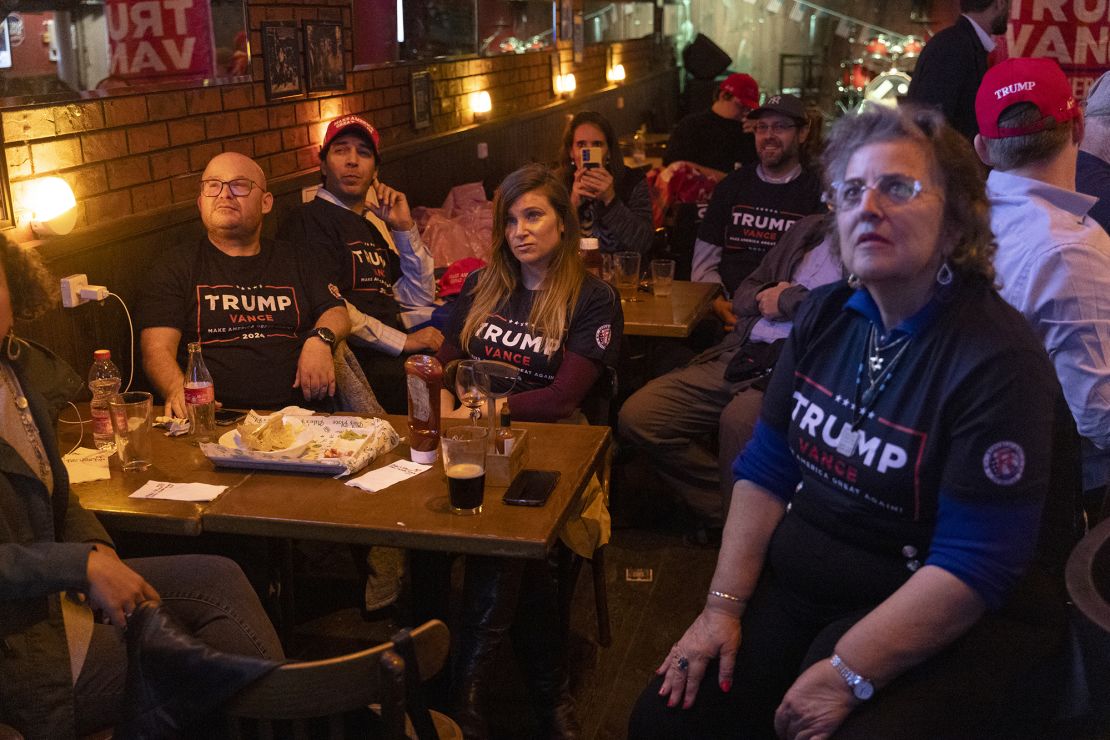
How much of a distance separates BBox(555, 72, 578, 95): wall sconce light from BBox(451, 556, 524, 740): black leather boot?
21.1 ft

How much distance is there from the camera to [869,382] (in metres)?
1.83

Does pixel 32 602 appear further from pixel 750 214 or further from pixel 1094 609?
pixel 750 214

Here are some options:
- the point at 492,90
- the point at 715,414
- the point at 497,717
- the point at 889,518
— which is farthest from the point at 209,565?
the point at 492,90

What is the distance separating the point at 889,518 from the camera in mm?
1798

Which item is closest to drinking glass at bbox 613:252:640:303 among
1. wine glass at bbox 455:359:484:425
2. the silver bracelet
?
wine glass at bbox 455:359:484:425

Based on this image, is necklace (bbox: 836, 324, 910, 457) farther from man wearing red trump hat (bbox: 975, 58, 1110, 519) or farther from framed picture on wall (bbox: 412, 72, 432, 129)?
framed picture on wall (bbox: 412, 72, 432, 129)

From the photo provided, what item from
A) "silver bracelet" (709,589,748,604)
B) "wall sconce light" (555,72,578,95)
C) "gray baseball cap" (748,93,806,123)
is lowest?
"silver bracelet" (709,589,748,604)

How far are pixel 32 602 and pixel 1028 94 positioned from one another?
2.32m

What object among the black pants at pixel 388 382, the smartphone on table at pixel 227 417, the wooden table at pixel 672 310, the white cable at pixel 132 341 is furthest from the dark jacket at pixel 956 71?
the white cable at pixel 132 341

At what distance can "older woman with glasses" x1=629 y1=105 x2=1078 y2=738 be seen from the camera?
168 centimetres

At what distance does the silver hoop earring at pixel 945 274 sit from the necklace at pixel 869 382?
111 mm

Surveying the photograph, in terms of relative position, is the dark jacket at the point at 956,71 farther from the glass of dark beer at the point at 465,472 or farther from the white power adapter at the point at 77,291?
the white power adapter at the point at 77,291

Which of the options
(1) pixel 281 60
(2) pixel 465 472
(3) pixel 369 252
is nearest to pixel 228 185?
(3) pixel 369 252

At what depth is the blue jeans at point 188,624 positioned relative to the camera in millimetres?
1888
